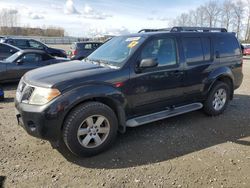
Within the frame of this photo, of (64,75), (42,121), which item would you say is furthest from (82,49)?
(42,121)

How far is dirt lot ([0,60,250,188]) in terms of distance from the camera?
3.24 m

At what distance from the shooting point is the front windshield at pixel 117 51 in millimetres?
4266

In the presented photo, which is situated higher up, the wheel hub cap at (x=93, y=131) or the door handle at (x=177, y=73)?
the door handle at (x=177, y=73)

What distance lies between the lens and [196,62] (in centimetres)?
505

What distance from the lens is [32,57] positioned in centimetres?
905

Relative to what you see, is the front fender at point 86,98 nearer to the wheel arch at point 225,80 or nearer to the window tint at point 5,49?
the wheel arch at point 225,80

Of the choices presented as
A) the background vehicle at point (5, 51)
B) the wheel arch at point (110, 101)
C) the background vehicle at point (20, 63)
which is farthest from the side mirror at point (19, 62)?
the wheel arch at point (110, 101)

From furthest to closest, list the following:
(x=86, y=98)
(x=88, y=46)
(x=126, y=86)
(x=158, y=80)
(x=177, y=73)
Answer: (x=88, y=46) < (x=177, y=73) < (x=158, y=80) < (x=126, y=86) < (x=86, y=98)

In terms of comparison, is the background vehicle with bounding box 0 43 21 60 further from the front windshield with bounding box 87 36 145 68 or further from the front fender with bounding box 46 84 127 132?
the front fender with bounding box 46 84 127 132

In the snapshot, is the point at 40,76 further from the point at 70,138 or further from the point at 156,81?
the point at 156,81

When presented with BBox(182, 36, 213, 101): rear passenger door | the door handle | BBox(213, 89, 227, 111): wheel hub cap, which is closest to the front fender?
the door handle

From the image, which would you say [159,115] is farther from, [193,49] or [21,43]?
[21,43]

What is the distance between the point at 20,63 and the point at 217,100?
21.6 ft

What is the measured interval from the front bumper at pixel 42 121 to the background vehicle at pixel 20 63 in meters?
5.53
